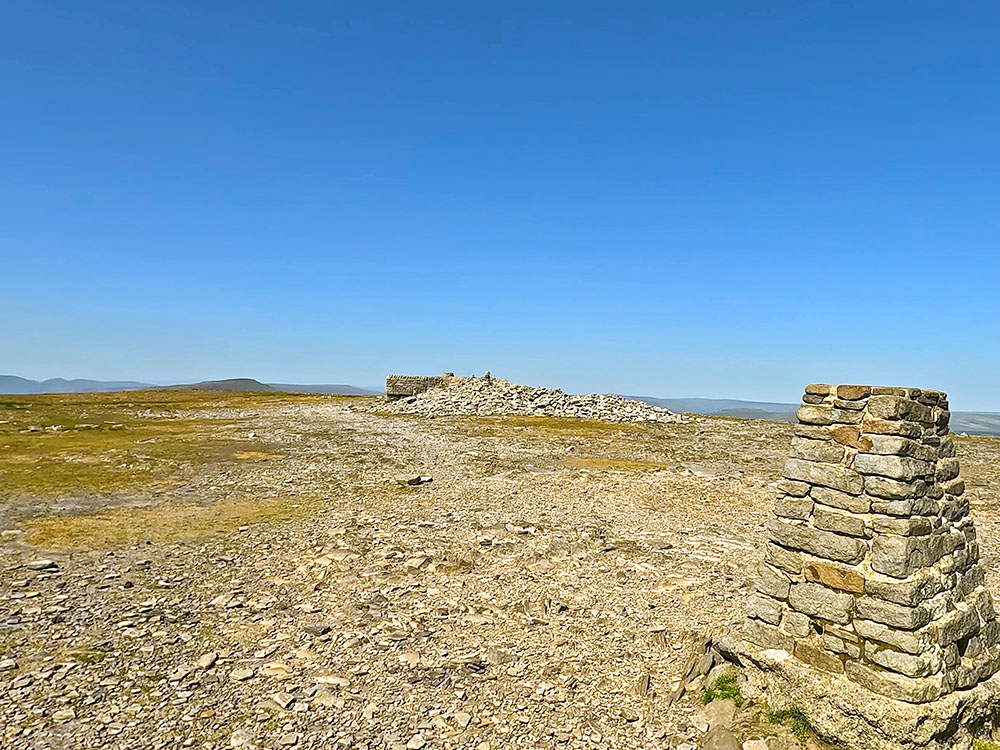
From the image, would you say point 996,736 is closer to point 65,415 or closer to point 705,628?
point 705,628

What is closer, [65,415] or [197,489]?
[197,489]

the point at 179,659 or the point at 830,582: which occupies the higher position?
the point at 830,582

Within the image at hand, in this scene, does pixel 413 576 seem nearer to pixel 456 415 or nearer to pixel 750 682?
pixel 750 682

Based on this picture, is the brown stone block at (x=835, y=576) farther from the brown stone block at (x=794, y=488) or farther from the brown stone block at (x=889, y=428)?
the brown stone block at (x=889, y=428)

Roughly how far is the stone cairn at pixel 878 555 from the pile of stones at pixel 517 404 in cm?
4181

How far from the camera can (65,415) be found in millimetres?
51062

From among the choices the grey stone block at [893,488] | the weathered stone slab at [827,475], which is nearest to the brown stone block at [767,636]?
the weathered stone slab at [827,475]

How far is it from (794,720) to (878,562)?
2321 mm

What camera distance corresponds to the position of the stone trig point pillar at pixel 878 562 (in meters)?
6.85

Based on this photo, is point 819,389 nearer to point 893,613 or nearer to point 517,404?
point 893,613

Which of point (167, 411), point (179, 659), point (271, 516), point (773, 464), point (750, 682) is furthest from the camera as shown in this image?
point (167, 411)

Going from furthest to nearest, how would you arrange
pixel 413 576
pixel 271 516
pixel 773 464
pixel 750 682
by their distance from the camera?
1. pixel 773 464
2. pixel 271 516
3. pixel 413 576
4. pixel 750 682

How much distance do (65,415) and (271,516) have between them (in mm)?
46213

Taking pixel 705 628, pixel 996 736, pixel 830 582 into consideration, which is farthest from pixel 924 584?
pixel 705 628
